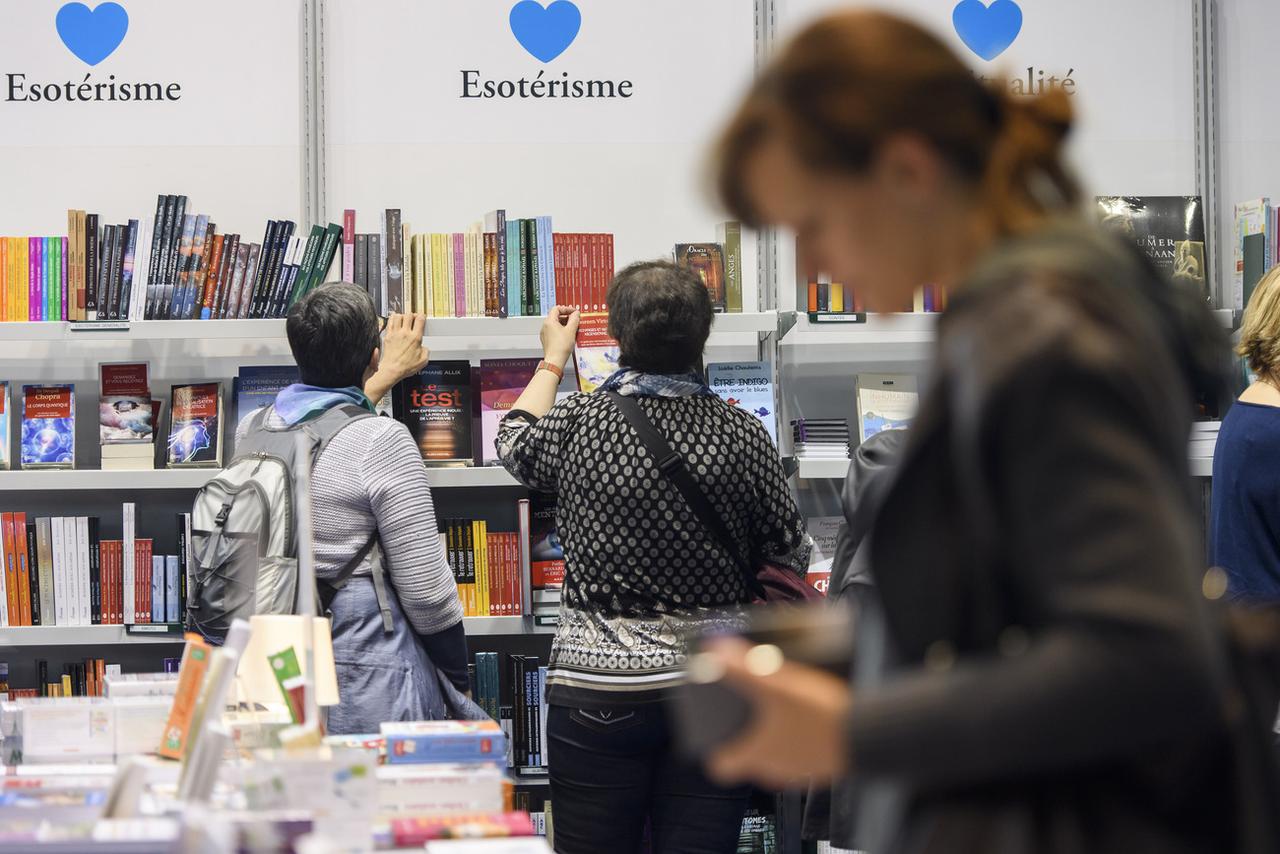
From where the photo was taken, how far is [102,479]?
3916mm

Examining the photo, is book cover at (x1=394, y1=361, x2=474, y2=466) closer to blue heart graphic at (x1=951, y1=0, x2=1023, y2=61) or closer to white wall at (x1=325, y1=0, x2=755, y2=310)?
white wall at (x1=325, y1=0, x2=755, y2=310)

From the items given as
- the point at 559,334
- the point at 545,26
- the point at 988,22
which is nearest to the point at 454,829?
the point at 559,334

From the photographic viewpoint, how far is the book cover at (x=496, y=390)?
4062mm

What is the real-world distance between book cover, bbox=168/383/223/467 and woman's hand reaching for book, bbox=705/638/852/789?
3.27m

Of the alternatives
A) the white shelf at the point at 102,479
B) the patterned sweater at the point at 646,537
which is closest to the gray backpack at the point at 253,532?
the patterned sweater at the point at 646,537

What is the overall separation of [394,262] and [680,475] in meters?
1.41

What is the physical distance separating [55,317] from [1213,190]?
3688 mm

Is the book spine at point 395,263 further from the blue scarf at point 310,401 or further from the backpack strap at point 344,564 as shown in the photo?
the backpack strap at point 344,564

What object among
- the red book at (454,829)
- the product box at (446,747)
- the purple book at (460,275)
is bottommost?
the red book at (454,829)

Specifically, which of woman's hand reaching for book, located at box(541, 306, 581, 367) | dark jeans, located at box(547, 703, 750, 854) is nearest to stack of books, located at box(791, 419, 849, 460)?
woman's hand reaching for book, located at box(541, 306, 581, 367)

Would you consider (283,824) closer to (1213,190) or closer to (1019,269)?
(1019,269)

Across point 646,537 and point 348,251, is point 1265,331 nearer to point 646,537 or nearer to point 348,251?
point 646,537

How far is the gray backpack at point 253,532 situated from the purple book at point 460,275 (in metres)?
0.91

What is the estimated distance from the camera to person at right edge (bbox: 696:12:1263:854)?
0.91 metres
